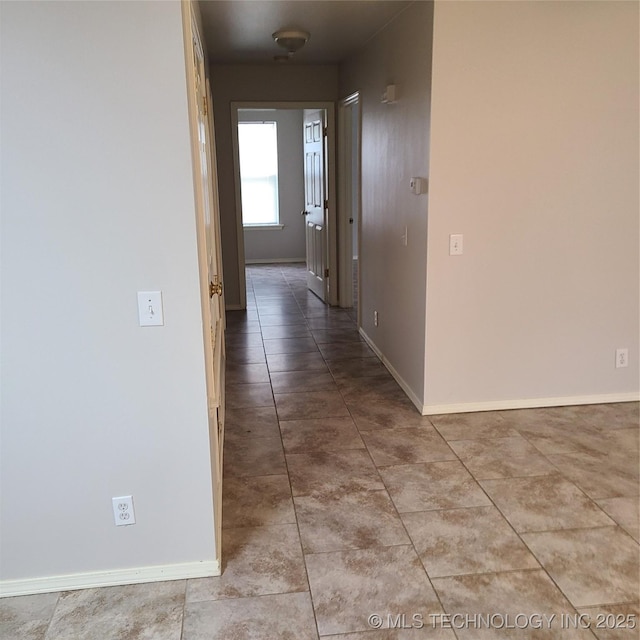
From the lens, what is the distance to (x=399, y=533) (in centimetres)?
247

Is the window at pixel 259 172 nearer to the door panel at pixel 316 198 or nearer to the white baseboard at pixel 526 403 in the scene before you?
the door panel at pixel 316 198

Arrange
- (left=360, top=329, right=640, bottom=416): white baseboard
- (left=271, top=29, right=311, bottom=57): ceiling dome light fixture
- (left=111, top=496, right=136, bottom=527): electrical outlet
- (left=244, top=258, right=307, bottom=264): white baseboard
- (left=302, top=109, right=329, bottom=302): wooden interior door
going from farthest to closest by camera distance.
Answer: (left=244, top=258, right=307, bottom=264): white baseboard
(left=302, top=109, right=329, bottom=302): wooden interior door
(left=271, top=29, right=311, bottom=57): ceiling dome light fixture
(left=360, top=329, right=640, bottom=416): white baseboard
(left=111, top=496, right=136, bottom=527): electrical outlet

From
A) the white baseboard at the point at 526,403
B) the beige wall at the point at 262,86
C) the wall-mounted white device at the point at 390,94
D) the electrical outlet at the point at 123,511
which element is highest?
the beige wall at the point at 262,86

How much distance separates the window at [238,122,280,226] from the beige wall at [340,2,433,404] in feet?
13.4

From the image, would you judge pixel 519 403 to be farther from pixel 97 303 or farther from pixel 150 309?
pixel 97 303

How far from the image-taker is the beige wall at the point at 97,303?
1.79m

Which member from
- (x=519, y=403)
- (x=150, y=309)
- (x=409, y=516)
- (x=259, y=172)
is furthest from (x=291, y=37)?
(x=259, y=172)

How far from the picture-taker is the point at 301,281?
7906 mm

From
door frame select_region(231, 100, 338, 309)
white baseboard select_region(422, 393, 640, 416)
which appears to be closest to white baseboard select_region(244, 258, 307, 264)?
door frame select_region(231, 100, 338, 309)

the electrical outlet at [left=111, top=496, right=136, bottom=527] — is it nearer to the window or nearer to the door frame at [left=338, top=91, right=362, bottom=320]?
the door frame at [left=338, top=91, right=362, bottom=320]

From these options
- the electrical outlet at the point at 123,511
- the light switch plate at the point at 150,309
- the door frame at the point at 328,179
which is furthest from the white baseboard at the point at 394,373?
the light switch plate at the point at 150,309

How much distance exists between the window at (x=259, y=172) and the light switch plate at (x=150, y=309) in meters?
7.13

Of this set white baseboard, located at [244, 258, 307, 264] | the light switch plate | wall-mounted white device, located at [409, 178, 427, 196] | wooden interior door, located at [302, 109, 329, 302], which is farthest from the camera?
white baseboard, located at [244, 258, 307, 264]

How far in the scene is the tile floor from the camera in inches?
78.9
